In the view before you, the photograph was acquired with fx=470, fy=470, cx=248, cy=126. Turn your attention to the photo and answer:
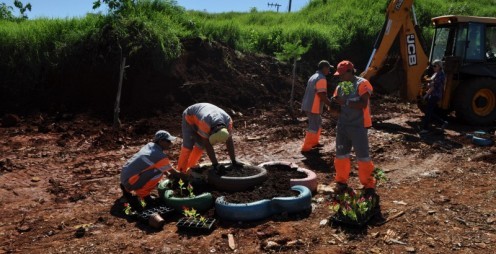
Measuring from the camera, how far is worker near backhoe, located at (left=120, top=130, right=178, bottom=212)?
6109mm

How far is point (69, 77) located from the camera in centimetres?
1198

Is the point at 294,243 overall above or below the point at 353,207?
below

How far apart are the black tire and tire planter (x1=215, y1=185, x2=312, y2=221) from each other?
6.52 meters

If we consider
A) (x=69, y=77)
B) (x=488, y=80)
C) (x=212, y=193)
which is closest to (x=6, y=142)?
(x=69, y=77)

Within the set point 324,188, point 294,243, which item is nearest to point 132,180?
point 294,243

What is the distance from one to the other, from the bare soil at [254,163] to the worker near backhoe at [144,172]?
37 cm

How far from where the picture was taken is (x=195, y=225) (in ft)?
17.4

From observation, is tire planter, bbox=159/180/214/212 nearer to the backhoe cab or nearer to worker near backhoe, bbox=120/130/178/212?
worker near backhoe, bbox=120/130/178/212

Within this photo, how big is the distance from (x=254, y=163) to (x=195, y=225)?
126 inches

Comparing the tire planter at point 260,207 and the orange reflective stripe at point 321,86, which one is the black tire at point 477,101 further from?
the tire planter at point 260,207

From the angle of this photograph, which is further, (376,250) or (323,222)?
(323,222)

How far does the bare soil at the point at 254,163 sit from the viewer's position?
5.05 metres

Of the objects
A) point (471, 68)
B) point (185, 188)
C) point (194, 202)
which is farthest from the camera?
point (471, 68)

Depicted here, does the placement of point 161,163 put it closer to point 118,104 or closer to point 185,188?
point 185,188
